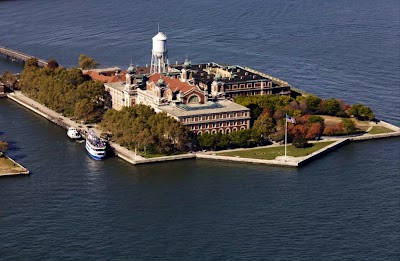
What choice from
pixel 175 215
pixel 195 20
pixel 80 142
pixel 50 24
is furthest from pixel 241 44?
pixel 175 215

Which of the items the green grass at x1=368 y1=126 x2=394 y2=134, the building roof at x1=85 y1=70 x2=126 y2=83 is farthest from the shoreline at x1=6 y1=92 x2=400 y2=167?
the building roof at x1=85 y1=70 x2=126 y2=83

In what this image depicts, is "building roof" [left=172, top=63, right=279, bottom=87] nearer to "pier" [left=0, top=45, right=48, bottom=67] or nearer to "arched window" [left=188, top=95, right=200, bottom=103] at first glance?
"arched window" [left=188, top=95, right=200, bottom=103]

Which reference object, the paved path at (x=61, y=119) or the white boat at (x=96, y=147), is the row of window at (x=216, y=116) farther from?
the white boat at (x=96, y=147)

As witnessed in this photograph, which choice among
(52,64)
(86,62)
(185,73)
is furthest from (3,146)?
(86,62)

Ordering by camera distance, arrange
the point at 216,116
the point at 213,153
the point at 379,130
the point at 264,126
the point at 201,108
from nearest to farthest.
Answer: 1. the point at 213,153
2. the point at 264,126
3. the point at 216,116
4. the point at 201,108
5. the point at 379,130

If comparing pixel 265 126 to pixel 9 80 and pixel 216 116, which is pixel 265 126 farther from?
pixel 9 80

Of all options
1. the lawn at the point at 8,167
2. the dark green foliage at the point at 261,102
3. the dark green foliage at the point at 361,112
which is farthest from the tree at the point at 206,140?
the dark green foliage at the point at 361,112
